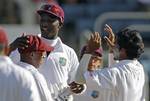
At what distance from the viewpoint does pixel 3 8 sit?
65.8 feet

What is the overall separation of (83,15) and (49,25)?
439 inches

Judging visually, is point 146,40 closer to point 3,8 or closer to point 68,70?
point 3,8

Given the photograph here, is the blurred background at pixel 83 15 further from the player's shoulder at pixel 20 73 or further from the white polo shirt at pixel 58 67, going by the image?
the player's shoulder at pixel 20 73

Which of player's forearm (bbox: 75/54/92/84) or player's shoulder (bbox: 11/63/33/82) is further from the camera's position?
player's forearm (bbox: 75/54/92/84)

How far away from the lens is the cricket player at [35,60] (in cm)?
724

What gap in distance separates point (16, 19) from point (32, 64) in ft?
39.8

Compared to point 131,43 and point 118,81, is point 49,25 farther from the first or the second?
point 118,81

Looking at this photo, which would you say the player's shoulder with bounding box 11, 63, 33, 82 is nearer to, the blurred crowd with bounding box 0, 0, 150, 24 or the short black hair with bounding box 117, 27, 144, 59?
the short black hair with bounding box 117, 27, 144, 59

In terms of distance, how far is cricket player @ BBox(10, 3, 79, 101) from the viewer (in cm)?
888

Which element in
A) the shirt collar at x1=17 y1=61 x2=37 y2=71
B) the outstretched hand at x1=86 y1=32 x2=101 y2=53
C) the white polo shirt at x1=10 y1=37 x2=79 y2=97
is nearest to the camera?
the shirt collar at x1=17 y1=61 x2=37 y2=71

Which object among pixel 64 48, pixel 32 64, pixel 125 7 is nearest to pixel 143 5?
pixel 125 7

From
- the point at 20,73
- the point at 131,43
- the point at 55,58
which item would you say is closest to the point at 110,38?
the point at 131,43

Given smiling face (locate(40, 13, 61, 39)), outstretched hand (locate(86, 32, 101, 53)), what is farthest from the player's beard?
outstretched hand (locate(86, 32, 101, 53))

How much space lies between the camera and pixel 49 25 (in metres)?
8.98
